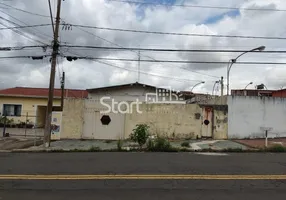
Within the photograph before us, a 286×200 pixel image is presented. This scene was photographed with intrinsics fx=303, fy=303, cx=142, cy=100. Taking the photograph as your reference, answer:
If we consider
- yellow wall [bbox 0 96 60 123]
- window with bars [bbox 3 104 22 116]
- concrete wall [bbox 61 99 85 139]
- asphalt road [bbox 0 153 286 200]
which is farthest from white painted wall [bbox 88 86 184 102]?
asphalt road [bbox 0 153 286 200]

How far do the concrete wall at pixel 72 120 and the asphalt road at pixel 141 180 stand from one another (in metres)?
10.1

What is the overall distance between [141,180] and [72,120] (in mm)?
14228

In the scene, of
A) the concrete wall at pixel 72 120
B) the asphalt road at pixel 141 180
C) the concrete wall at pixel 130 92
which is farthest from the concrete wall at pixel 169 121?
the asphalt road at pixel 141 180

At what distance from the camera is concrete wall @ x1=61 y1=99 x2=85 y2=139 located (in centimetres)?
2109

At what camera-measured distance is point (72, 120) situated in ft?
69.6

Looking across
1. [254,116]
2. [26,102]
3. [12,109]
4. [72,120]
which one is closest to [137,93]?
[72,120]

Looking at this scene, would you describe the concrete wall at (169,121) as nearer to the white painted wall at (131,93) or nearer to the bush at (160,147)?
the bush at (160,147)

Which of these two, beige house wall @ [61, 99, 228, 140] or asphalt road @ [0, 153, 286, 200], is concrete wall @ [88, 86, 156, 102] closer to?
beige house wall @ [61, 99, 228, 140]

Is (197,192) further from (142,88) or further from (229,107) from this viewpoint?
(142,88)

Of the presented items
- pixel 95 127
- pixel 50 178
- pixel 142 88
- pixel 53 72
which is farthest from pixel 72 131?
pixel 50 178

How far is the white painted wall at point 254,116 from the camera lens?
22.6 m

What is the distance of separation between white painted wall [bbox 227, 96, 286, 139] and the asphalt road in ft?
38.1

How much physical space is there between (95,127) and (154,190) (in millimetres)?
14835

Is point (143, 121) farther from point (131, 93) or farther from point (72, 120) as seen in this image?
point (131, 93)
